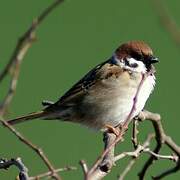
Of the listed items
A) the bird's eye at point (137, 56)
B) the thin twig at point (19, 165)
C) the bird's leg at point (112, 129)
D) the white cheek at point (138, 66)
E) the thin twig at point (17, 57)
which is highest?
the thin twig at point (17, 57)

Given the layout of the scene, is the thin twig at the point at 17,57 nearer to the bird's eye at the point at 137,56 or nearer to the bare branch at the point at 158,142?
the bare branch at the point at 158,142

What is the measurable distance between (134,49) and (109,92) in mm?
279

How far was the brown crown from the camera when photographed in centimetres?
356

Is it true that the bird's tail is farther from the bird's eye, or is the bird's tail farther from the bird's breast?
the bird's eye

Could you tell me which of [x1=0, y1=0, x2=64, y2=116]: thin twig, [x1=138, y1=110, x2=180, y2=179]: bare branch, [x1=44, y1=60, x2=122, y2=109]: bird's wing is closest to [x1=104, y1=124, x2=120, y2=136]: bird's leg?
[x1=44, y1=60, x2=122, y2=109]: bird's wing

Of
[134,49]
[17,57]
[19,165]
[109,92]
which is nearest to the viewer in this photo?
[17,57]

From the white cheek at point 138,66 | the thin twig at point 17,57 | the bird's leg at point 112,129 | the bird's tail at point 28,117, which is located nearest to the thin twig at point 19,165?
the thin twig at point 17,57

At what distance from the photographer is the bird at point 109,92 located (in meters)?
3.61

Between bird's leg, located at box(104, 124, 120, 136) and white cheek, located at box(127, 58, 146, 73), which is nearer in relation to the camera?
Result: bird's leg, located at box(104, 124, 120, 136)

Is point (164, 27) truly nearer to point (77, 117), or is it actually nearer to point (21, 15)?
point (77, 117)

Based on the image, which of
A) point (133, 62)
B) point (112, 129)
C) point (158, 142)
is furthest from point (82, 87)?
point (158, 142)

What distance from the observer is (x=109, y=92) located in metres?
3.75

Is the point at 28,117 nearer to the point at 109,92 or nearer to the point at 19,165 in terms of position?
the point at 109,92

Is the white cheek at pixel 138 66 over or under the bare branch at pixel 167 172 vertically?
under
